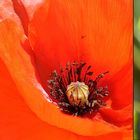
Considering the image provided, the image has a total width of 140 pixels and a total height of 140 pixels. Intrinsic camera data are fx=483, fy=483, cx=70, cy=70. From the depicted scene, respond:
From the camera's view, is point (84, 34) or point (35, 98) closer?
point (35, 98)

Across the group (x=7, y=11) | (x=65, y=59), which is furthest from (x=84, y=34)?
(x=7, y=11)

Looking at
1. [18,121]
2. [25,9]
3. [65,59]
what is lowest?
[18,121]

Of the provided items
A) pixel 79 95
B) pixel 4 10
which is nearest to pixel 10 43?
pixel 4 10

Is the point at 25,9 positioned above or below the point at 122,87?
above

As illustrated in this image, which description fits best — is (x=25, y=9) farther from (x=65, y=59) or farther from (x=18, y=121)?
(x=18, y=121)

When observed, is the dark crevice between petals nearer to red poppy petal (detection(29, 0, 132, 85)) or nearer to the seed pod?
red poppy petal (detection(29, 0, 132, 85))

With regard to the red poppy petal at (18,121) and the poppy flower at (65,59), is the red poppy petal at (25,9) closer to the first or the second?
the poppy flower at (65,59)

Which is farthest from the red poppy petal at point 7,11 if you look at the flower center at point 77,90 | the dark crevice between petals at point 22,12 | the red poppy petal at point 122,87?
the red poppy petal at point 122,87
